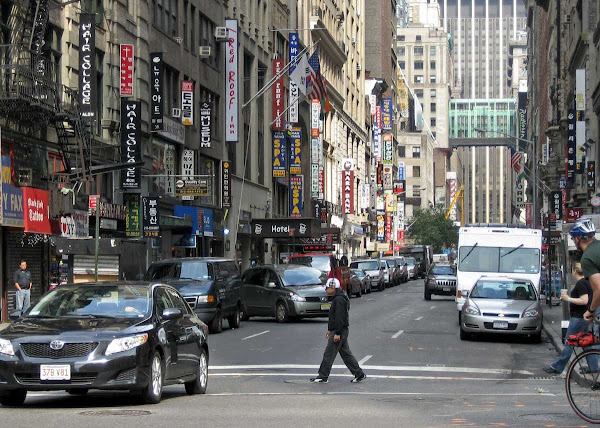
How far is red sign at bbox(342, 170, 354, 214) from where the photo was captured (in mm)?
94688

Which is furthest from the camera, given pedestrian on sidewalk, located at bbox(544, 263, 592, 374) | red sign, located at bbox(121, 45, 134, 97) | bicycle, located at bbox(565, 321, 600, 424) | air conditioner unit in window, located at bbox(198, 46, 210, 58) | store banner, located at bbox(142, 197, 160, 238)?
air conditioner unit in window, located at bbox(198, 46, 210, 58)

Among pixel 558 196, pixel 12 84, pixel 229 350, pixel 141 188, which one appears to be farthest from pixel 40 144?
pixel 558 196

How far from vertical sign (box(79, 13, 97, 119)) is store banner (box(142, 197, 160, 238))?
7642mm

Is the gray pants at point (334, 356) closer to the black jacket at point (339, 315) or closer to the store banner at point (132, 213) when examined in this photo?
the black jacket at point (339, 315)

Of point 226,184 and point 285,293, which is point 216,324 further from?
point 226,184

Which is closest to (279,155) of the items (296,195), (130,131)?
(296,195)

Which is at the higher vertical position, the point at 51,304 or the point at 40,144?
the point at 40,144

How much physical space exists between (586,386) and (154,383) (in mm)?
5053

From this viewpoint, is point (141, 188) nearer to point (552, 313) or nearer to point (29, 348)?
point (552, 313)

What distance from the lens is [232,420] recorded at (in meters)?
11.8

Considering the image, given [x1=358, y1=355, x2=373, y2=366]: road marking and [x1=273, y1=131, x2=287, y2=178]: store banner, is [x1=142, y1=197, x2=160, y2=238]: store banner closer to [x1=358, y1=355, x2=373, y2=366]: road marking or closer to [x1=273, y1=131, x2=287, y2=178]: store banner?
[x1=358, y1=355, x2=373, y2=366]: road marking

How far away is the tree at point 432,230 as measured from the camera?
481 feet

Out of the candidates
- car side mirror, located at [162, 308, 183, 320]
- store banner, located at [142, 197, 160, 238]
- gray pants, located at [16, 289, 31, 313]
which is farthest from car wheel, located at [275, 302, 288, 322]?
car side mirror, located at [162, 308, 183, 320]

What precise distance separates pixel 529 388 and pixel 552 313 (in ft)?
70.2
